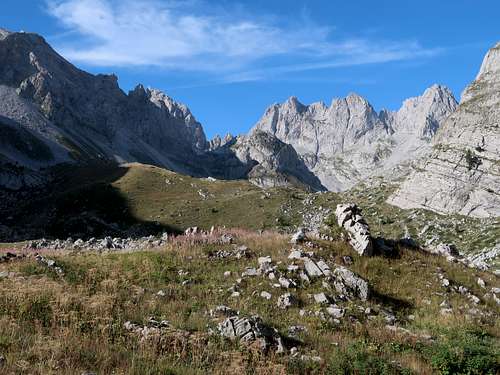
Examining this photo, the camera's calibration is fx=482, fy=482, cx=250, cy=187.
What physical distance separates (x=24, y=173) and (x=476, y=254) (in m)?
113

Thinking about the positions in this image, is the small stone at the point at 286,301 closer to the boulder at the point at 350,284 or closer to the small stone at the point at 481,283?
the boulder at the point at 350,284

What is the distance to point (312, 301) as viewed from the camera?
1655cm

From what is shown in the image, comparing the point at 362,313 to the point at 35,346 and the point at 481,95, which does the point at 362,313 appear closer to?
the point at 35,346

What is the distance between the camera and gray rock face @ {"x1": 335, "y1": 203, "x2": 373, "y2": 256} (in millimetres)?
21969

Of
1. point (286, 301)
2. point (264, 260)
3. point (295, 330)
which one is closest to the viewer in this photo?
point (295, 330)

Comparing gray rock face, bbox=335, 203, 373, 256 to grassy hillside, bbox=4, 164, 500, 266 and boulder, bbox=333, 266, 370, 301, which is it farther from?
grassy hillside, bbox=4, 164, 500, 266

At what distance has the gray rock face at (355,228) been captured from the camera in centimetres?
2197

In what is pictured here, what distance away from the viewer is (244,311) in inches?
599

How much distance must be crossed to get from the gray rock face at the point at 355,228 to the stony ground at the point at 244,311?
72 cm

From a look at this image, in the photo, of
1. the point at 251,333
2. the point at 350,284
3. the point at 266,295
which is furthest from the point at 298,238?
the point at 251,333

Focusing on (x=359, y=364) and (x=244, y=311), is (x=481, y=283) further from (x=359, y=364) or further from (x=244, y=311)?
(x=359, y=364)

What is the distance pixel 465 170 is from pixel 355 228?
76247mm

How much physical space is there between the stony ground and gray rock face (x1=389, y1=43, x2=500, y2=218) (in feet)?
223

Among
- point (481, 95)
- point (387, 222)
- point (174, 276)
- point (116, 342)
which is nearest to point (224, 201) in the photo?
point (387, 222)
